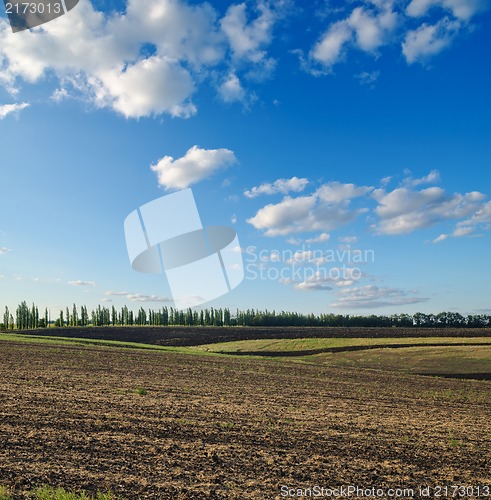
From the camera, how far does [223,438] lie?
12758mm

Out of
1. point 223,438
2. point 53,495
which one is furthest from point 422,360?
point 53,495

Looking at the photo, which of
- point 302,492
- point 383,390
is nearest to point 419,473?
point 302,492

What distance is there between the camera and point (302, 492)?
8766 mm

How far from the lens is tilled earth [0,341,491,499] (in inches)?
365

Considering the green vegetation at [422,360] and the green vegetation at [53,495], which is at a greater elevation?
the green vegetation at [53,495]

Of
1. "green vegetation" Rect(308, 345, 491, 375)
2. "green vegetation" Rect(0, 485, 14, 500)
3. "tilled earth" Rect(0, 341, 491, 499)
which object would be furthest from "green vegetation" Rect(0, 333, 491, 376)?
"green vegetation" Rect(0, 485, 14, 500)

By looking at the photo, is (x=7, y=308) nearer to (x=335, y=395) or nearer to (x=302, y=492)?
(x=335, y=395)

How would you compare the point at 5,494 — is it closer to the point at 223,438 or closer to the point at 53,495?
the point at 53,495

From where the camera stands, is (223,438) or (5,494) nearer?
(5,494)

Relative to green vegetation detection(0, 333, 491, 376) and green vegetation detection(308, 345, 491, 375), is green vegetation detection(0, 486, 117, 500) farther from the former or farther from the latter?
green vegetation detection(0, 333, 491, 376)

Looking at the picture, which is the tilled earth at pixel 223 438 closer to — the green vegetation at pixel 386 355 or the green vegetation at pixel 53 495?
the green vegetation at pixel 53 495

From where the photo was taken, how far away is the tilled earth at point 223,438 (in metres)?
9.28

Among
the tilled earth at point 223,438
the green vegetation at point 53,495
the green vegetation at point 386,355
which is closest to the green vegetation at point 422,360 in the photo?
the green vegetation at point 386,355

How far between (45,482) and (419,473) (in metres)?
8.81
